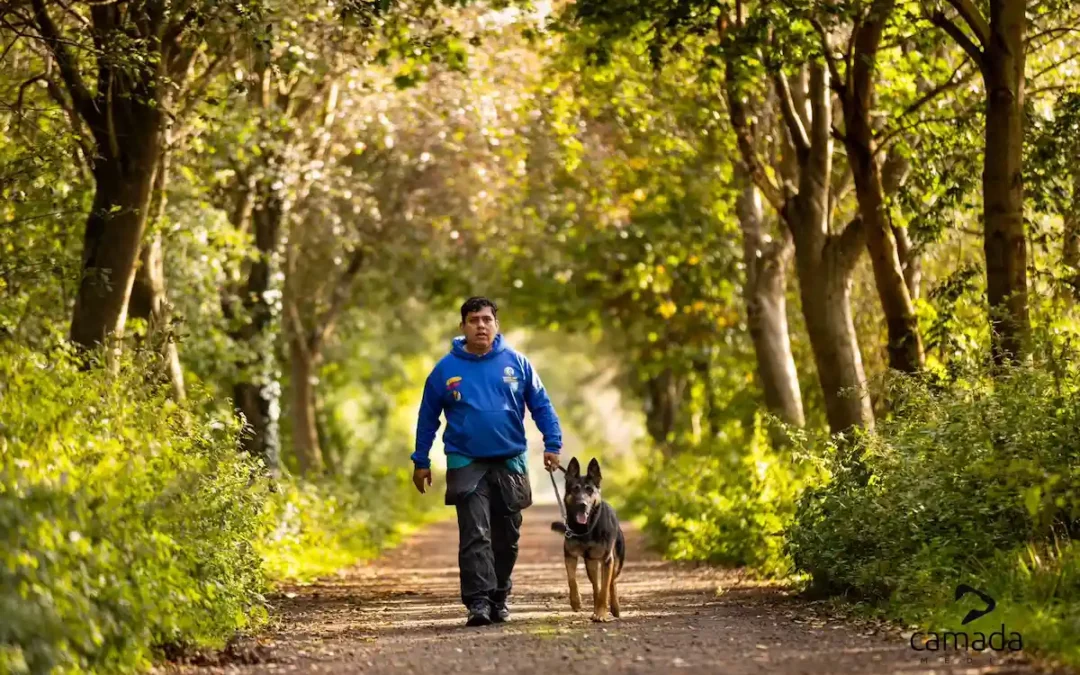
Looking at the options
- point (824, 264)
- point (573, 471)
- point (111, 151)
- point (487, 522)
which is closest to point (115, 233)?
point (111, 151)

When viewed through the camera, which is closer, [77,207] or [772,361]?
[77,207]

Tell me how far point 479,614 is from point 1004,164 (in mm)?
6196

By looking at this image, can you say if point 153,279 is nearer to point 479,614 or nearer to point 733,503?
point 733,503

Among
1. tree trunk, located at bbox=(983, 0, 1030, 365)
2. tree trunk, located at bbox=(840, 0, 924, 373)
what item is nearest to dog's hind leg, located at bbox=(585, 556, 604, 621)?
tree trunk, located at bbox=(983, 0, 1030, 365)

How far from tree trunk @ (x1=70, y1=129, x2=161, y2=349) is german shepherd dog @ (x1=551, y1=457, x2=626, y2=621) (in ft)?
17.3

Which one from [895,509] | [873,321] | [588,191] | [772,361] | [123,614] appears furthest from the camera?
[588,191]

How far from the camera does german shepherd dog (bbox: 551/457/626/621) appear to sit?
11859mm

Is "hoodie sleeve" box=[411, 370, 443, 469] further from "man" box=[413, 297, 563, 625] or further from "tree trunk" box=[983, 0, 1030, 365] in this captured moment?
"tree trunk" box=[983, 0, 1030, 365]

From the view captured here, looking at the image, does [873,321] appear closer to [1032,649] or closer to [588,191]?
[588,191]

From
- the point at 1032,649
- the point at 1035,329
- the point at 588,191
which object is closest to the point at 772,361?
the point at 588,191

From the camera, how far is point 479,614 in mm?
11711

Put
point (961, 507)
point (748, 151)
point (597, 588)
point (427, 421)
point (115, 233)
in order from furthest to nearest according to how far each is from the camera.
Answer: point (748, 151), point (115, 233), point (427, 421), point (597, 588), point (961, 507)

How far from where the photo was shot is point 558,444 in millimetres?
12164

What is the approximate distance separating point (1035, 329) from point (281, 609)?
274 inches
